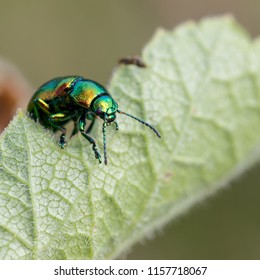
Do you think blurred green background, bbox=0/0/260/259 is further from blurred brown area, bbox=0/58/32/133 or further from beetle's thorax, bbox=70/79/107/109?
beetle's thorax, bbox=70/79/107/109

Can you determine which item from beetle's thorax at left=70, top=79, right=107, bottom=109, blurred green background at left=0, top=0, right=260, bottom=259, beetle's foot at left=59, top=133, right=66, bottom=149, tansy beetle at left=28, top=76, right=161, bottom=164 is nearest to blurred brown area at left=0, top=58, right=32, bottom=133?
tansy beetle at left=28, top=76, right=161, bottom=164

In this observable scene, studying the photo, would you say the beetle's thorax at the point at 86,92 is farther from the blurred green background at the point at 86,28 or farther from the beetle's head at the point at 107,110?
the blurred green background at the point at 86,28

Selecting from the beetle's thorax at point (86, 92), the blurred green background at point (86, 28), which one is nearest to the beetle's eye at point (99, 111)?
the beetle's thorax at point (86, 92)

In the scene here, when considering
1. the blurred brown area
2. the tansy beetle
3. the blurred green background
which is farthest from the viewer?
the blurred green background

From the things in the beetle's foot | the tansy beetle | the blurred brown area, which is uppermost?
the blurred brown area

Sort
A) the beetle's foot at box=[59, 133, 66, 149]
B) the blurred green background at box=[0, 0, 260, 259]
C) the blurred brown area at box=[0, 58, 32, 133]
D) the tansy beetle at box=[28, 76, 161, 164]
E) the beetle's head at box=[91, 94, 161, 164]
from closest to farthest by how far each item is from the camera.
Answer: the beetle's foot at box=[59, 133, 66, 149], the beetle's head at box=[91, 94, 161, 164], the tansy beetle at box=[28, 76, 161, 164], the blurred brown area at box=[0, 58, 32, 133], the blurred green background at box=[0, 0, 260, 259]

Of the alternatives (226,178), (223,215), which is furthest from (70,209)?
Result: (223,215)

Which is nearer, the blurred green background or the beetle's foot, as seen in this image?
the beetle's foot

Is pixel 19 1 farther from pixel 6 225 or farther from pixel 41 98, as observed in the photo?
pixel 6 225

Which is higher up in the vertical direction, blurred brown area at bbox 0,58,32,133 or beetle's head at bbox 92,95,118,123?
blurred brown area at bbox 0,58,32,133
